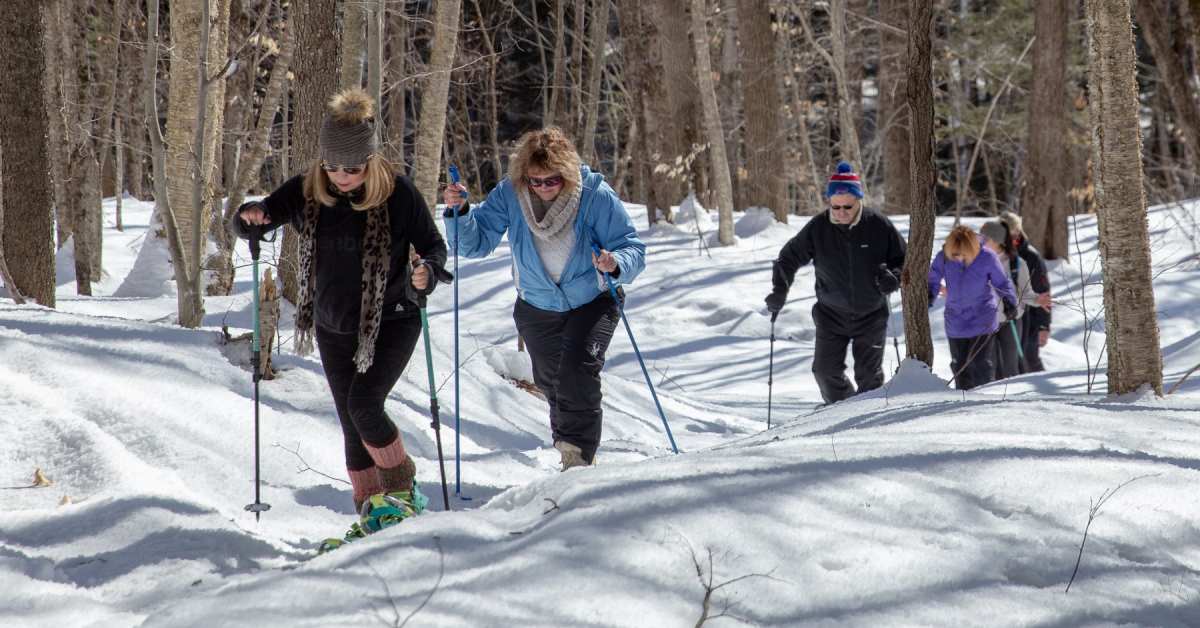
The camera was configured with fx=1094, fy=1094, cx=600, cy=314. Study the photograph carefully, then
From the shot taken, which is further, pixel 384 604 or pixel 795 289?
pixel 795 289

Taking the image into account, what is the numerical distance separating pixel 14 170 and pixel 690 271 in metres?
9.84

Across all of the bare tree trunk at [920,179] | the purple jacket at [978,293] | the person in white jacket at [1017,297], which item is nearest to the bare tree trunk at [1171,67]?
the bare tree trunk at [920,179]

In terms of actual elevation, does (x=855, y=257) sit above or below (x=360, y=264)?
below

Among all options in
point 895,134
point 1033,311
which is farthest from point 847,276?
point 895,134

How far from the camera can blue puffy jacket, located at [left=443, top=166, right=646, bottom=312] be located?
18.9 ft

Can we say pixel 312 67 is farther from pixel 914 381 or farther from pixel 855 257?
pixel 914 381

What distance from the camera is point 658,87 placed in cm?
1916

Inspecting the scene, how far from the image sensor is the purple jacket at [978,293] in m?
9.62

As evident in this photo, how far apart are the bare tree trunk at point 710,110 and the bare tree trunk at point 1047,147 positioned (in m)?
4.59

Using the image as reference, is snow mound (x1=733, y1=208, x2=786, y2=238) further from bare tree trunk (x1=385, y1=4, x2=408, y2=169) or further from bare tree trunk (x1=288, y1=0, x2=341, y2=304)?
bare tree trunk (x1=288, y1=0, x2=341, y2=304)

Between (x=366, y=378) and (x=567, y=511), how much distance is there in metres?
1.59

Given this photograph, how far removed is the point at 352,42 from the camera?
26.6 ft

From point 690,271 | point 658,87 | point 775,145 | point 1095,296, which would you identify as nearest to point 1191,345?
point 1095,296

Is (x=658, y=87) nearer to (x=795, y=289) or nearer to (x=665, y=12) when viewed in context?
(x=665, y=12)
